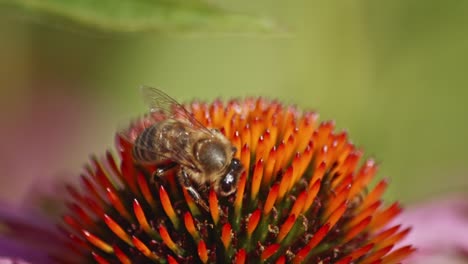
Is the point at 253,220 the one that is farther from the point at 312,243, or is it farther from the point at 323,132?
the point at 323,132

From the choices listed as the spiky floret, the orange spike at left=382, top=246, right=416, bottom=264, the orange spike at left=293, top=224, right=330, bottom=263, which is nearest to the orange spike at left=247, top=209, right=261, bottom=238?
the spiky floret

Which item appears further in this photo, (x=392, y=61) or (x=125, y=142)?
(x=392, y=61)

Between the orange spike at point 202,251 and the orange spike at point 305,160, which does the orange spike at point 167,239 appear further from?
the orange spike at point 305,160

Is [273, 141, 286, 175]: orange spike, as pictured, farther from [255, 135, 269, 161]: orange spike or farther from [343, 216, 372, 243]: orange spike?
[343, 216, 372, 243]: orange spike

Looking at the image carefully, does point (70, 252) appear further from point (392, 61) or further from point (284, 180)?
point (392, 61)

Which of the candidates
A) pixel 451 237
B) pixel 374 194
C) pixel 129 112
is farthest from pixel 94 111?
pixel 374 194

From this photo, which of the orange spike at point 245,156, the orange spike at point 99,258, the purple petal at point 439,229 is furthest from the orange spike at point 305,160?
the purple petal at point 439,229

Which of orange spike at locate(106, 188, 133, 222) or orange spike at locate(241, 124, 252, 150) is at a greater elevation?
orange spike at locate(241, 124, 252, 150)

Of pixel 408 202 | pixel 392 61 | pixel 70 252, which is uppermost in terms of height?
pixel 392 61
